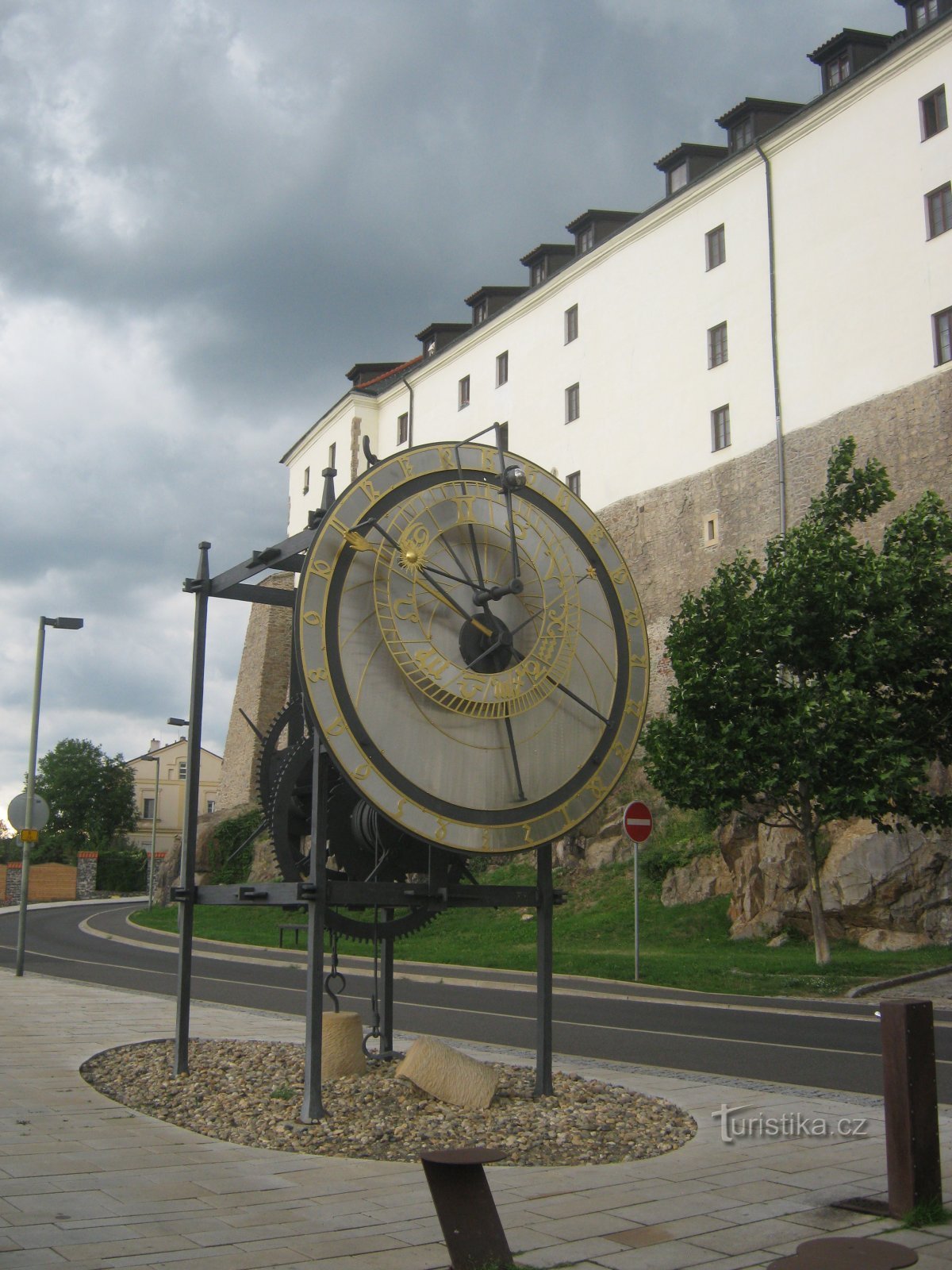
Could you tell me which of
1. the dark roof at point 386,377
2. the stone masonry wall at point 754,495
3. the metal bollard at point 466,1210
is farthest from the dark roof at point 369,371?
the metal bollard at point 466,1210

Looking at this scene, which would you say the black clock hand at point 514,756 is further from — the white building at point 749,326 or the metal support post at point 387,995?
the white building at point 749,326

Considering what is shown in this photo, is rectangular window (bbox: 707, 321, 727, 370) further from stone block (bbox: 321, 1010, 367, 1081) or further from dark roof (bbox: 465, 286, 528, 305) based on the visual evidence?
stone block (bbox: 321, 1010, 367, 1081)

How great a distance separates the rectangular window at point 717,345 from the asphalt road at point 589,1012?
22303mm

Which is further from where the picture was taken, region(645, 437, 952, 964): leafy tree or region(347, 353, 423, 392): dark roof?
region(347, 353, 423, 392): dark roof

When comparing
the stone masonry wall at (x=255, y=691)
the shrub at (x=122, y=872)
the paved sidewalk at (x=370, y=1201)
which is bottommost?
the shrub at (x=122, y=872)

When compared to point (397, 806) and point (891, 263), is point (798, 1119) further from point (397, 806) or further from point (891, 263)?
point (891, 263)

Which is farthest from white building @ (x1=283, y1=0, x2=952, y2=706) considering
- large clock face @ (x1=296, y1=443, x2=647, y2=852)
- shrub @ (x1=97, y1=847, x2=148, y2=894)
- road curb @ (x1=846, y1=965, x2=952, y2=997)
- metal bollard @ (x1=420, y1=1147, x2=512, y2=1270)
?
shrub @ (x1=97, y1=847, x2=148, y2=894)

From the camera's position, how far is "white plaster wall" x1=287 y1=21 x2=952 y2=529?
32.3 m

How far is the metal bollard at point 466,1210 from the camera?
464 centimetres

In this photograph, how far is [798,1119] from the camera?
25.8ft

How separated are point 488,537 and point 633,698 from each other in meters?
1.75

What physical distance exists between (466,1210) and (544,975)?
162 inches

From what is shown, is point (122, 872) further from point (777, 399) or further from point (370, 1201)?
point (370, 1201)

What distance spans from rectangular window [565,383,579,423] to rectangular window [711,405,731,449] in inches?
270
